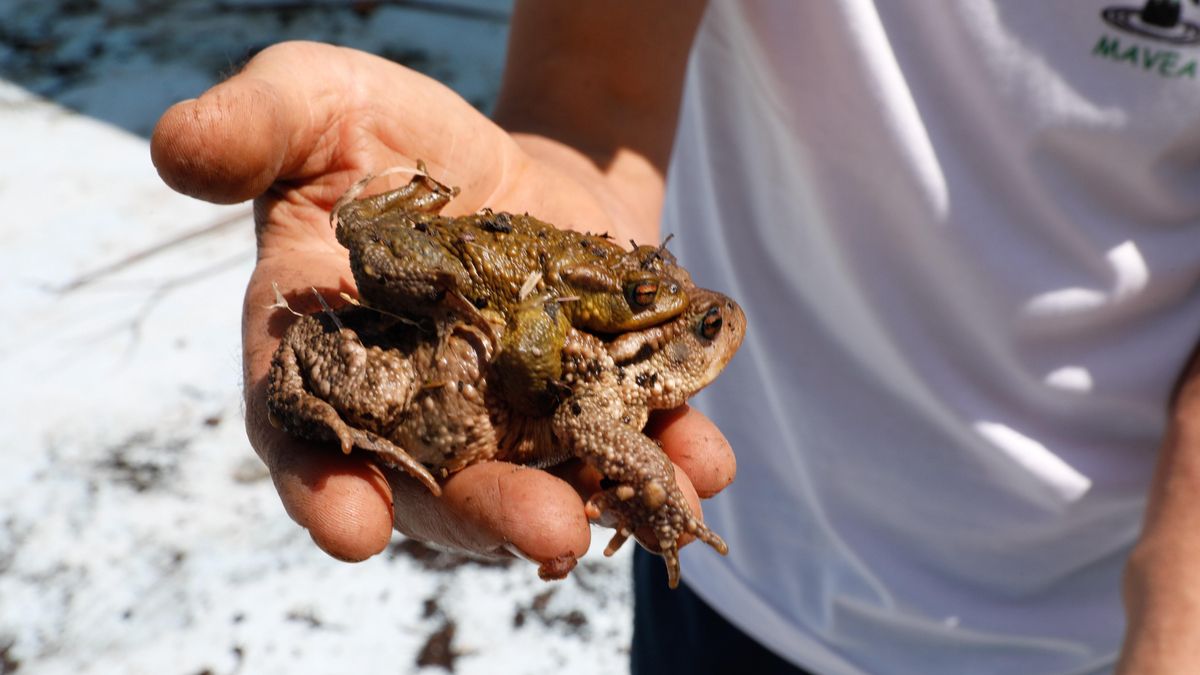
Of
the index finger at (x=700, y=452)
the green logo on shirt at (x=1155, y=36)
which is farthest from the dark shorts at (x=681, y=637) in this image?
the green logo on shirt at (x=1155, y=36)

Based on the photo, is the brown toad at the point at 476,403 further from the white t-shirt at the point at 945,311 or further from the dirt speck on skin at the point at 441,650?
the dirt speck on skin at the point at 441,650

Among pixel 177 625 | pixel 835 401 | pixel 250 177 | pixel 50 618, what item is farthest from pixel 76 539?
pixel 835 401

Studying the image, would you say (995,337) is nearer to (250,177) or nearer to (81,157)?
(250,177)

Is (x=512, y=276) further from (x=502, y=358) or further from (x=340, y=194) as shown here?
(x=340, y=194)

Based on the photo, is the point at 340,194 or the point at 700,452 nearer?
the point at 700,452

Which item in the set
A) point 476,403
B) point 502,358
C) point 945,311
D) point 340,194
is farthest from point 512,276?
point 945,311

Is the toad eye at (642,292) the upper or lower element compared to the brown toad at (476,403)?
upper

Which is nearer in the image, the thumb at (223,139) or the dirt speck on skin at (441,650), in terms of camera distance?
the thumb at (223,139)
